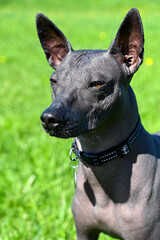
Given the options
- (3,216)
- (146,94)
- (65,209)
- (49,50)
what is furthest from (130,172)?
(146,94)

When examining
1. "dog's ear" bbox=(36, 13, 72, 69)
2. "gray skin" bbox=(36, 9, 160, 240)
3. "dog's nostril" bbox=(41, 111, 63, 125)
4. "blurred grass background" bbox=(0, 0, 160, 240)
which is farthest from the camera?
"blurred grass background" bbox=(0, 0, 160, 240)

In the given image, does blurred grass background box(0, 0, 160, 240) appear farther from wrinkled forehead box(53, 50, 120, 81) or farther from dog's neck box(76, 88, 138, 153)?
wrinkled forehead box(53, 50, 120, 81)

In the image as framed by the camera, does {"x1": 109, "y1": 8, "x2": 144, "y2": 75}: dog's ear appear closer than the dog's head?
No

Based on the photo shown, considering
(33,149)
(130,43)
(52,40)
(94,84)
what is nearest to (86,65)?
(94,84)

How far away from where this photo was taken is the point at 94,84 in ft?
7.08

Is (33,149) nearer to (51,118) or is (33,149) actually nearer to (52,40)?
(52,40)

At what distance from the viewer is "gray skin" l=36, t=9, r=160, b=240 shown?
6.96ft

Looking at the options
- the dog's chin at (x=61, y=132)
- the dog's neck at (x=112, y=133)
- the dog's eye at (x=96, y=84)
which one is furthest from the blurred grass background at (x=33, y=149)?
the dog's eye at (x=96, y=84)

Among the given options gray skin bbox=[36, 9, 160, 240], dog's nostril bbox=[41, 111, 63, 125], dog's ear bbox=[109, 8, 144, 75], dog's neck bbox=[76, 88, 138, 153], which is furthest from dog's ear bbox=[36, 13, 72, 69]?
dog's nostril bbox=[41, 111, 63, 125]

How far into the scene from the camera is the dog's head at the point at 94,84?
6.66ft

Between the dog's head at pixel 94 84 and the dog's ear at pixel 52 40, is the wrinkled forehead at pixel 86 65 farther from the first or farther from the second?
the dog's ear at pixel 52 40

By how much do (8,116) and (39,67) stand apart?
161 inches

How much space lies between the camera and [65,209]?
3.61 meters

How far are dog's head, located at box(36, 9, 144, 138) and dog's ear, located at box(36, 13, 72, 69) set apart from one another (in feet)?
0.47
